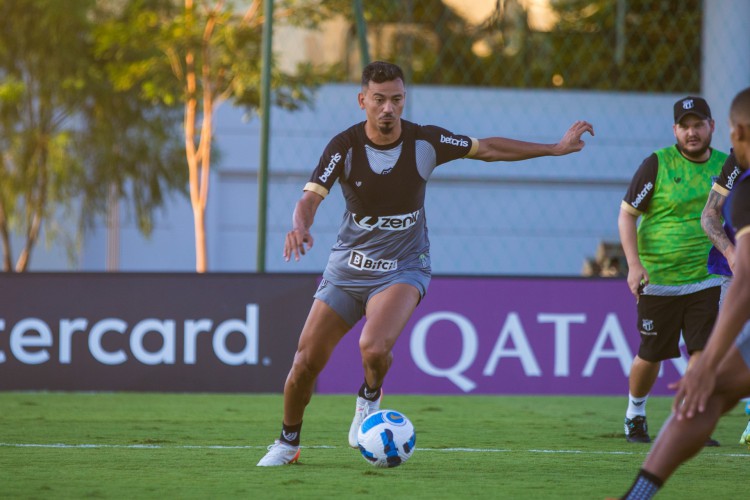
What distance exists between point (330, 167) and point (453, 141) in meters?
0.74

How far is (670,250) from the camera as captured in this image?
7867 mm

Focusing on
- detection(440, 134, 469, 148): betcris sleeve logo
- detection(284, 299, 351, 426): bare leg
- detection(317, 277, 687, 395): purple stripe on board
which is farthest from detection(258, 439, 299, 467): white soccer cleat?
detection(317, 277, 687, 395): purple stripe on board

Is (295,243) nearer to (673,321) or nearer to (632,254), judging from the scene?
(632,254)

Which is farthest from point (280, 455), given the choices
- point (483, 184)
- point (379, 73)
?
point (483, 184)

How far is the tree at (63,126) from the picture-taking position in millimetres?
21688

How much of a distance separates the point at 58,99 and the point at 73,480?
17.2 m

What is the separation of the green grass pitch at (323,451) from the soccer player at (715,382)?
126 cm

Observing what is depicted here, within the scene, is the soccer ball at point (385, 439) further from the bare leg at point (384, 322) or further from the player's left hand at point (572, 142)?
the player's left hand at point (572, 142)

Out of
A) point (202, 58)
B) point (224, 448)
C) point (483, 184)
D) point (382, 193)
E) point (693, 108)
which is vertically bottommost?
point (224, 448)

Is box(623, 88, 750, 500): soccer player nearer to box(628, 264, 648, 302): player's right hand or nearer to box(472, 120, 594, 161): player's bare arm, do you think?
box(472, 120, 594, 161): player's bare arm

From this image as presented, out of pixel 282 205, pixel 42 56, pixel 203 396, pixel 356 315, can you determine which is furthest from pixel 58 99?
pixel 356 315

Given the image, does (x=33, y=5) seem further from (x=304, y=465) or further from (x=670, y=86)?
(x=304, y=465)

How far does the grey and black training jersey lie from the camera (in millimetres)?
6543

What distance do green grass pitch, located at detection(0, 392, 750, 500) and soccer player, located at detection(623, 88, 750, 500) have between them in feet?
4.13
